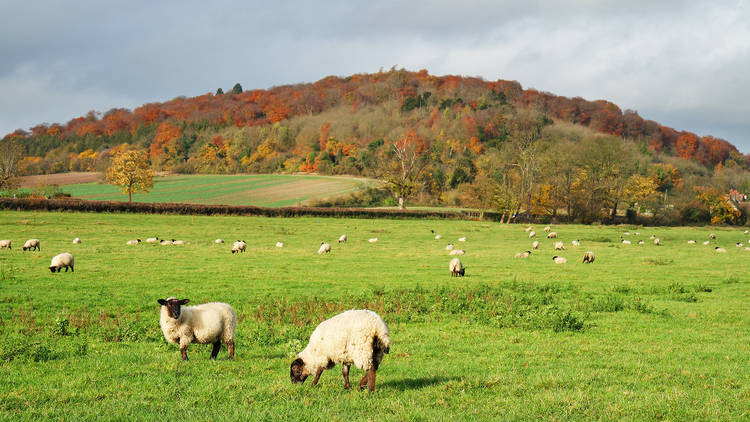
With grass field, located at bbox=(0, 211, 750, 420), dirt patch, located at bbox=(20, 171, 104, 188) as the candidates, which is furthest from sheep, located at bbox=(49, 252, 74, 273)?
dirt patch, located at bbox=(20, 171, 104, 188)

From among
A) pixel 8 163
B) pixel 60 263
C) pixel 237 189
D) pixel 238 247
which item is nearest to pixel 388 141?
pixel 237 189

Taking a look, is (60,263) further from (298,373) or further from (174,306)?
(298,373)

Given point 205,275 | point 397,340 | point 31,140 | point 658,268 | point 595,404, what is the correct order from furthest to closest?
point 31,140, point 658,268, point 205,275, point 397,340, point 595,404

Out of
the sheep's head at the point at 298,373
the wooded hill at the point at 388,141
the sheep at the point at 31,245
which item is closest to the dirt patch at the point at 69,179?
the wooded hill at the point at 388,141

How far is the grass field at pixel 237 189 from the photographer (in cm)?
9894

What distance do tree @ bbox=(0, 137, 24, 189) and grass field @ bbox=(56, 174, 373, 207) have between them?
13.4 meters

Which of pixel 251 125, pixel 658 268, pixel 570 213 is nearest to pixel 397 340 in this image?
pixel 658 268

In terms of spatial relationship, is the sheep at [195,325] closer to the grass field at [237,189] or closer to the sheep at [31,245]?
the sheep at [31,245]

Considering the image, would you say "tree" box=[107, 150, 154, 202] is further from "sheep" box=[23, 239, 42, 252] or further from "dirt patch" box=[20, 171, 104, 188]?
"sheep" box=[23, 239, 42, 252]

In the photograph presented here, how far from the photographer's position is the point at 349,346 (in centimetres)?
921

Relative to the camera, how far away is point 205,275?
91.8 feet

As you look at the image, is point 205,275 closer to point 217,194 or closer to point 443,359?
point 443,359

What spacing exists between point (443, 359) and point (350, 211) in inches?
2520

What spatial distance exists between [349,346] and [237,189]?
108733 millimetres
